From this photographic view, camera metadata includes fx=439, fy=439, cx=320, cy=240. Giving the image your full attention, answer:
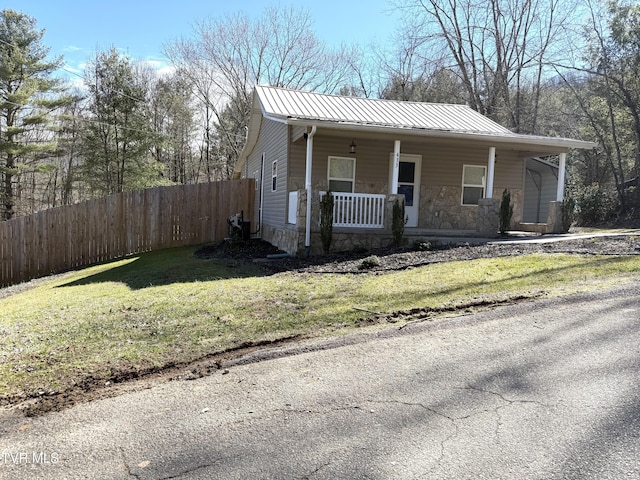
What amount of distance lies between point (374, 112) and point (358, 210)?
3701 millimetres

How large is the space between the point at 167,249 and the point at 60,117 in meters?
12.5

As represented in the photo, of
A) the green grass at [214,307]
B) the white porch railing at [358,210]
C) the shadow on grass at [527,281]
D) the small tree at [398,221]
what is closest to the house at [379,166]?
the white porch railing at [358,210]

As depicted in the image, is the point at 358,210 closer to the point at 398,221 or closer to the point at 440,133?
the point at 398,221

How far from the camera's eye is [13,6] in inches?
783

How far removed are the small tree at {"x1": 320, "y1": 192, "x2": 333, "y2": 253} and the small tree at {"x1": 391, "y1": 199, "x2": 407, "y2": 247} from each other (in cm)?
143

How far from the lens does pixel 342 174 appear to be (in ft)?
39.2

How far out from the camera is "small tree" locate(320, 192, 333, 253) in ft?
31.0

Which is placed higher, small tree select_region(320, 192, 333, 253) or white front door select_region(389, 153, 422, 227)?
white front door select_region(389, 153, 422, 227)

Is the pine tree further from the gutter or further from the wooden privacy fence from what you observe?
the gutter

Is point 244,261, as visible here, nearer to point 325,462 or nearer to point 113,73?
point 325,462

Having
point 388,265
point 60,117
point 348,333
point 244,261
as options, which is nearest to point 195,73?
point 60,117

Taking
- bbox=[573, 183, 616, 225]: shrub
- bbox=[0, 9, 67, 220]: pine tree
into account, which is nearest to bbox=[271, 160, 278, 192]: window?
bbox=[573, 183, 616, 225]: shrub

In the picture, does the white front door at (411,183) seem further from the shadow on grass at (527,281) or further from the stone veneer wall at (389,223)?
the shadow on grass at (527,281)

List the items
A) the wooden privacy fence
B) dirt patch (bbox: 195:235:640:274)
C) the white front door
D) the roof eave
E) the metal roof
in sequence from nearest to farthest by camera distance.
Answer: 1. dirt patch (bbox: 195:235:640:274)
2. the roof eave
3. the metal roof
4. the white front door
5. the wooden privacy fence
